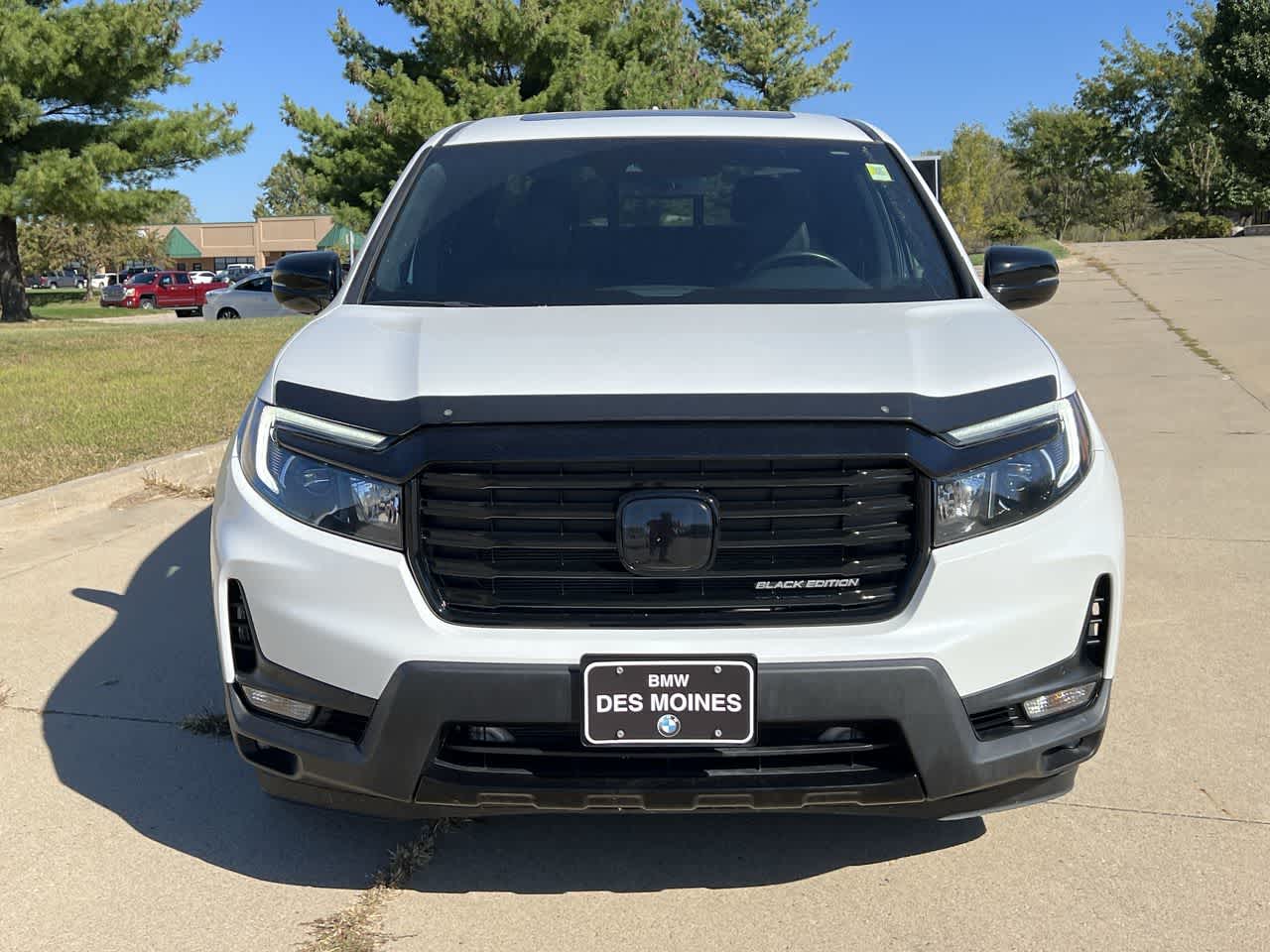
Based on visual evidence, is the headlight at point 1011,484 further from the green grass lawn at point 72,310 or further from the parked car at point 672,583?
the green grass lawn at point 72,310

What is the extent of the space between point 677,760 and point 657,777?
0.19 ft

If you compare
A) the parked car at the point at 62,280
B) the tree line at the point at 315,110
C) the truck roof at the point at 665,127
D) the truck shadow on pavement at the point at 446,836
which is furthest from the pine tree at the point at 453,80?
the parked car at the point at 62,280

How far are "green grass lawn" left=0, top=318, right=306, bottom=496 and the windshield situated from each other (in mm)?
3956

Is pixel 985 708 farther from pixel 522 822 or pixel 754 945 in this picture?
pixel 522 822

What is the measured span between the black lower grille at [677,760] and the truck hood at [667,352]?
2.28ft

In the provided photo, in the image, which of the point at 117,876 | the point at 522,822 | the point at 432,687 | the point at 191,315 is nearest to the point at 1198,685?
the point at 522,822

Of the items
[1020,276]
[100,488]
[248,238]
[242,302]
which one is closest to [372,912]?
[1020,276]

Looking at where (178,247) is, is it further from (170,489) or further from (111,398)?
(170,489)

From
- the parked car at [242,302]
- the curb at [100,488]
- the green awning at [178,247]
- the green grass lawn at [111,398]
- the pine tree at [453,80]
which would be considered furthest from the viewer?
the green awning at [178,247]

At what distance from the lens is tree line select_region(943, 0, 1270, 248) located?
1804 inches

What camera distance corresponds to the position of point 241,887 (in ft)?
9.54

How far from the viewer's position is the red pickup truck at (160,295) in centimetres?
4875

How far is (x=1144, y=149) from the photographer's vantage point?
62.3m

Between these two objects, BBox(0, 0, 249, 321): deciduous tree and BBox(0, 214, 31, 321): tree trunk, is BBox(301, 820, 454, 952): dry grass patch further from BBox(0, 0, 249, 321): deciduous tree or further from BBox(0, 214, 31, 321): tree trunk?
BBox(0, 214, 31, 321): tree trunk
